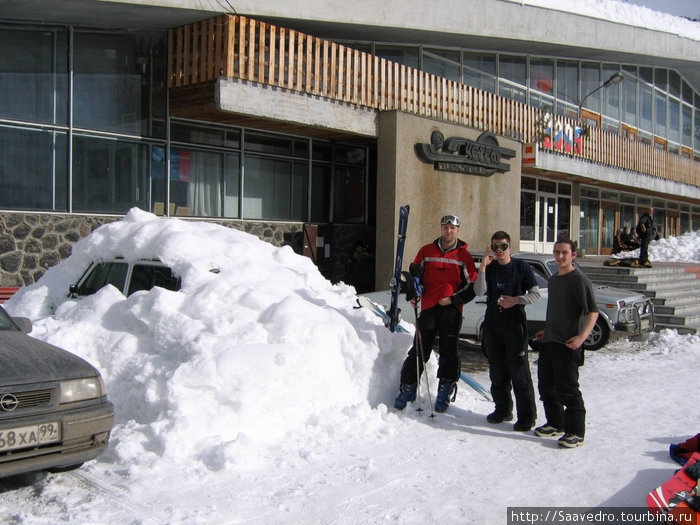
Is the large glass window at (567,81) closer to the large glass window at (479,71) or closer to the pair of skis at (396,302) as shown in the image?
the large glass window at (479,71)

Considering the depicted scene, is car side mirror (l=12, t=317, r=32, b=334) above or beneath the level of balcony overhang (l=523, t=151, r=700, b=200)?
beneath

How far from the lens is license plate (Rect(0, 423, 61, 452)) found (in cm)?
400

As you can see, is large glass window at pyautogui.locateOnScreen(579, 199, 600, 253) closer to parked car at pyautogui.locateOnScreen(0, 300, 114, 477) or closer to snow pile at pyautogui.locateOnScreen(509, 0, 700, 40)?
snow pile at pyautogui.locateOnScreen(509, 0, 700, 40)

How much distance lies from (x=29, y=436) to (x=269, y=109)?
9851 mm

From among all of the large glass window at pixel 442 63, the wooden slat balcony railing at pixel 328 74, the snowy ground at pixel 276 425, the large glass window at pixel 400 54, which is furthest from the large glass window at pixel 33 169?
the large glass window at pixel 442 63

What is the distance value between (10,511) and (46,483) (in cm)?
48

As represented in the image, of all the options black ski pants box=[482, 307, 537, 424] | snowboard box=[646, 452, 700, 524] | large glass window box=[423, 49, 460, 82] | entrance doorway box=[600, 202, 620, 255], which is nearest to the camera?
snowboard box=[646, 452, 700, 524]

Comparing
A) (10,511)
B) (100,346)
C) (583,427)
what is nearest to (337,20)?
(100,346)

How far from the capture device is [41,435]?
4199 mm

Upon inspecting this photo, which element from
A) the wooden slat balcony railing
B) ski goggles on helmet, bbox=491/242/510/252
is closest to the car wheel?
ski goggles on helmet, bbox=491/242/510/252

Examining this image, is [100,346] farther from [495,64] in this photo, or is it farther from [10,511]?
[495,64]

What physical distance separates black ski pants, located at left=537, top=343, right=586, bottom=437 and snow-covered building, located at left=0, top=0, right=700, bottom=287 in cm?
873

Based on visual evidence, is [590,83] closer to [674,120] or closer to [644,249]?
[674,120]

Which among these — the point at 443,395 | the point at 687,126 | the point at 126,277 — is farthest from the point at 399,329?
the point at 687,126
